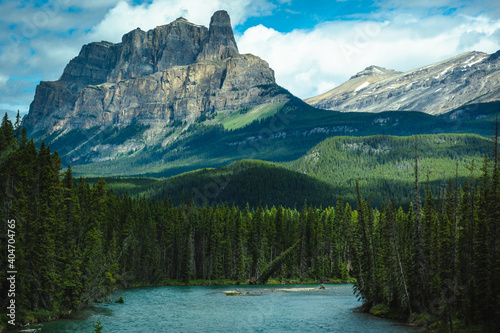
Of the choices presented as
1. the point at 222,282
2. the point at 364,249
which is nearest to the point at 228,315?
the point at 364,249

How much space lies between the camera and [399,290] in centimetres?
6919

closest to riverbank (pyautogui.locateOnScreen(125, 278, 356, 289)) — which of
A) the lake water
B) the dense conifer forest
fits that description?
the dense conifer forest

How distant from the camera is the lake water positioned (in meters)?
64.2

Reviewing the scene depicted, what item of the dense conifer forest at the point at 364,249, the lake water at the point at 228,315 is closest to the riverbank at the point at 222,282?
the dense conifer forest at the point at 364,249

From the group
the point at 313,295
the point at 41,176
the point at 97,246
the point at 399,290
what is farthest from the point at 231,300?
the point at 41,176

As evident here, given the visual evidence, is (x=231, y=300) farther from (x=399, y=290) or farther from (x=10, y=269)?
(x=10, y=269)

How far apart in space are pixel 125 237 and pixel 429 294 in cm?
7368

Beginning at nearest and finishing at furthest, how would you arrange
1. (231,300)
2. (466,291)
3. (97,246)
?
1. (466,291)
2. (97,246)
3. (231,300)

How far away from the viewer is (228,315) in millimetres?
76312

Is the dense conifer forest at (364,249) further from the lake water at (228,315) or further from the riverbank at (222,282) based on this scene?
the riverbank at (222,282)

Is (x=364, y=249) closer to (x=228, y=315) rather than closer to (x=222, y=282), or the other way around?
(x=228, y=315)

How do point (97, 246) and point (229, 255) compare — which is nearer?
point (97, 246)

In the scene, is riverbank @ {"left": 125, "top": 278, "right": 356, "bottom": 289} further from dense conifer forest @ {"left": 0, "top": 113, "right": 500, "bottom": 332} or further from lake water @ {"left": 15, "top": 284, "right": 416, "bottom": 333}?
lake water @ {"left": 15, "top": 284, "right": 416, "bottom": 333}

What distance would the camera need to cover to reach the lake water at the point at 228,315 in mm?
64250
